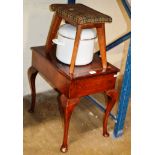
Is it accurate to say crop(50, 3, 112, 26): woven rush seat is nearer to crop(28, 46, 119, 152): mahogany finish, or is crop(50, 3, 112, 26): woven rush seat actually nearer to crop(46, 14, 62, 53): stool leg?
crop(46, 14, 62, 53): stool leg

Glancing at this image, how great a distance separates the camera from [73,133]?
1709 millimetres

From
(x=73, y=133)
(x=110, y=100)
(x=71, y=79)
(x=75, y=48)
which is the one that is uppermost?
(x=75, y=48)

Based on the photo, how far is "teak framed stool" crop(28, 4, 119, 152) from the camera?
137 cm

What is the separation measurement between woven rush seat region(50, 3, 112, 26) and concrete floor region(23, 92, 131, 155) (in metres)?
0.69

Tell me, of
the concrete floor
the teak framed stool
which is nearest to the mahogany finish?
the teak framed stool

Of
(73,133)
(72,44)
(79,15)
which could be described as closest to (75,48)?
(72,44)

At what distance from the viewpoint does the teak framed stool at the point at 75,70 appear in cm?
137

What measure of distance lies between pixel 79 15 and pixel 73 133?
0.73 m

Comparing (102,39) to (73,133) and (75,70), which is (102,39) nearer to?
(75,70)
